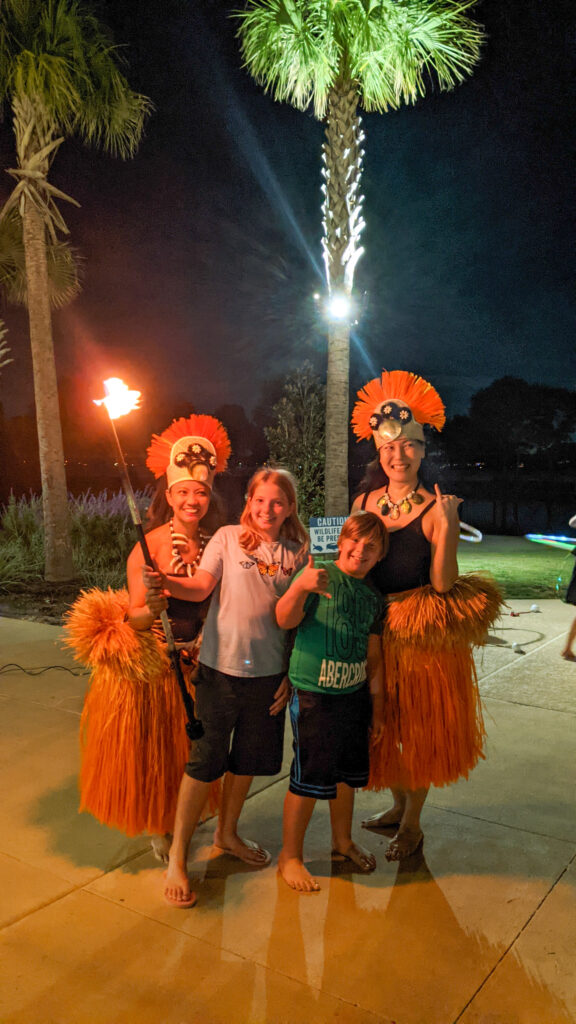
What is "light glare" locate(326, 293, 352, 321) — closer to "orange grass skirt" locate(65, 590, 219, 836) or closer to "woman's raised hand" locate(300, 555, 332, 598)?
"orange grass skirt" locate(65, 590, 219, 836)

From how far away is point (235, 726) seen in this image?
292 centimetres

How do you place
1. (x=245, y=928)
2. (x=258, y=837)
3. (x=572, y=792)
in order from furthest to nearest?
(x=572, y=792) < (x=258, y=837) < (x=245, y=928)

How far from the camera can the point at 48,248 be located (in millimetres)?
12461

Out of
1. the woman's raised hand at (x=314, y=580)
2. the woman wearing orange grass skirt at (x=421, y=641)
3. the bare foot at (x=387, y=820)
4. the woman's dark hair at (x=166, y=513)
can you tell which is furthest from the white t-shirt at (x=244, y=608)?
the bare foot at (x=387, y=820)

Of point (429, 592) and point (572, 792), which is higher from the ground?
point (429, 592)

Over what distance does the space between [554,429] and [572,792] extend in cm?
5075

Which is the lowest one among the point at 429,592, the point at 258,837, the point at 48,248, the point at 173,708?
the point at 258,837

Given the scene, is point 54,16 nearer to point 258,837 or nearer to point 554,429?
point 258,837

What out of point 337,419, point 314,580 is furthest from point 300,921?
point 337,419

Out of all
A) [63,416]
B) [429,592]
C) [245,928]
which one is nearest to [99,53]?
[429,592]

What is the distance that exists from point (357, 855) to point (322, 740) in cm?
58

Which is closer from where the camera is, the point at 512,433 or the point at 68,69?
the point at 68,69

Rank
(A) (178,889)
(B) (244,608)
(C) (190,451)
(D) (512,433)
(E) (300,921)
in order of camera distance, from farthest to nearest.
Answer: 1. (D) (512,433)
2. (C) (190,451)
3. (B) (244,608)
4. (A) (178,889)
5. (E) (300,921)

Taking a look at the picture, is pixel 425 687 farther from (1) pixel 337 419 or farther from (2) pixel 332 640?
(1) pixel 337 419
